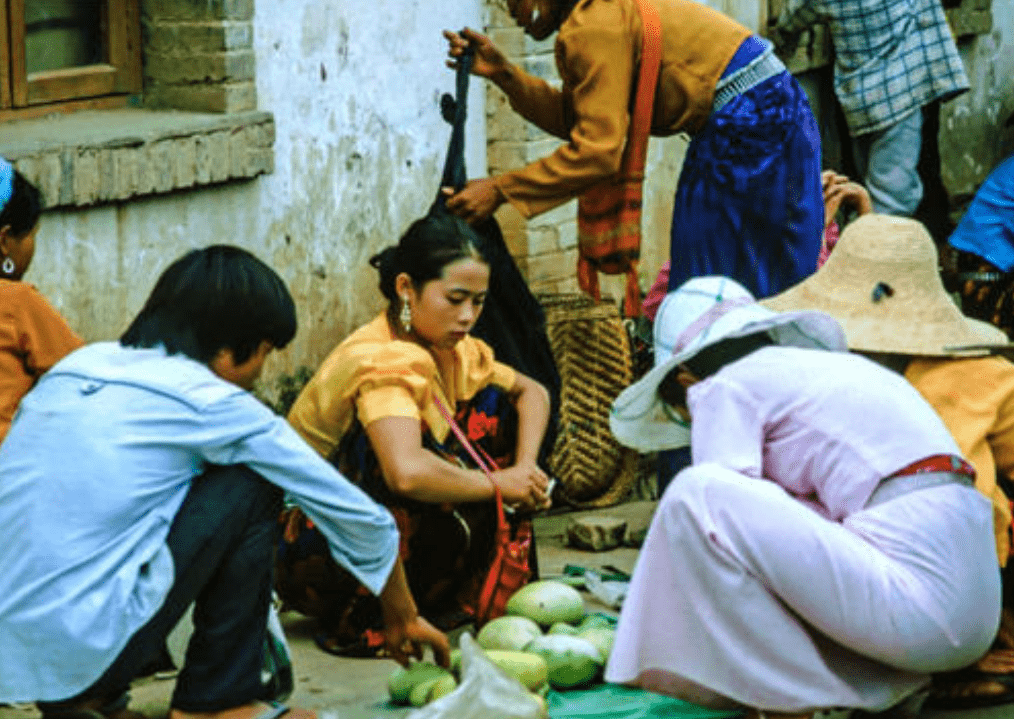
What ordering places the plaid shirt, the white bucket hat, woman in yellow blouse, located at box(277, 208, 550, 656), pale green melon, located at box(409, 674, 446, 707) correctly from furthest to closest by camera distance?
the plaid shirt
woman in yellow blouse, located at box(277, 208, 550, 656)
pale green melon, located at box(409, 674, 446, 707)
the white bucket hat

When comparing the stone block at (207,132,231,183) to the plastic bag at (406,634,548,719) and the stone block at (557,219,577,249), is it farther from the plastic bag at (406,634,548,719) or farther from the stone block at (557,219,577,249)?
the plastic bag at (406,634,548,719)

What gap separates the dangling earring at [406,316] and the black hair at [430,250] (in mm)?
43

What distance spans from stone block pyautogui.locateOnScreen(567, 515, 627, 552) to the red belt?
1.87 meters

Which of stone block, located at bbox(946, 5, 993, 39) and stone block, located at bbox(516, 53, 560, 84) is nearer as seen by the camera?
stone block, located at bbox(516, 53, 560, 84)

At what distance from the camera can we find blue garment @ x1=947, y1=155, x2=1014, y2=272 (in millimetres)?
8680

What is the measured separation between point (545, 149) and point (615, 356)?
2.56 feet

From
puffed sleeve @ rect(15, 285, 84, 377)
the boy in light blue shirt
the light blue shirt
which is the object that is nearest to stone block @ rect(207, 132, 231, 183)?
puffed sleeve @ rect(15, 285, 84, 377)

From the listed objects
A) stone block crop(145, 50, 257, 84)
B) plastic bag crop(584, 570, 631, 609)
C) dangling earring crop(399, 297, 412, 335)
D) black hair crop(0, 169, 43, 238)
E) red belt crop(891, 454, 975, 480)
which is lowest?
plastic bag crop(584, 570, 631, 609)

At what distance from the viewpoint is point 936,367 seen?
5.23 meters

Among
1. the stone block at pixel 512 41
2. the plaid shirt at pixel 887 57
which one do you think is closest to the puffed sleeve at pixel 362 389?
the stone block at pixel 512 41

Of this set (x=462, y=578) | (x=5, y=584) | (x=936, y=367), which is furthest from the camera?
(x=462, y=578)

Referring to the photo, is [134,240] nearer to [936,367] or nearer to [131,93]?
[131,93]

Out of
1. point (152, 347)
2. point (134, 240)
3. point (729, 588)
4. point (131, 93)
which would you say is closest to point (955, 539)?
point (729, 588)

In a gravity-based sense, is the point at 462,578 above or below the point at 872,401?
below
